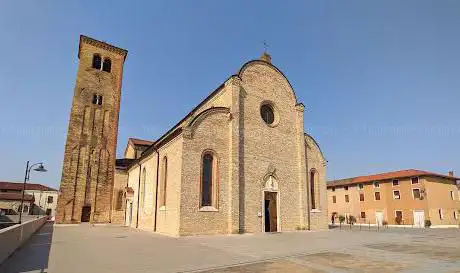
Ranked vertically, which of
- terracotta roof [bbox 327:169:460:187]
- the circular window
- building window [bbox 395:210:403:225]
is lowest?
building window [bbox 395:210:403:225]

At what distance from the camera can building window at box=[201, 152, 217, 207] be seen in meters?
19.7

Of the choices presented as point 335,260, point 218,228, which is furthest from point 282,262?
point 218,228

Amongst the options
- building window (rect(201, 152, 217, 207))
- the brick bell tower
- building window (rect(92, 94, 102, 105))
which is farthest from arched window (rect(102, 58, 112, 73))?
building window (rect(201, 152, 217, 207))

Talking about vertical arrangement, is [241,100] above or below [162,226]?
above

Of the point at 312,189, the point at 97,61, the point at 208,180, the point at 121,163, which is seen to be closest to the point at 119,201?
the point at 121,163

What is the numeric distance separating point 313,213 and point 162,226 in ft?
42.3

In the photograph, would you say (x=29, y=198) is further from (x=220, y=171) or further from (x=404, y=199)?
(x=404, y=199)

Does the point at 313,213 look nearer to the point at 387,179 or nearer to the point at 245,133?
the point at 245,133

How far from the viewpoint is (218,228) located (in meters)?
19.3

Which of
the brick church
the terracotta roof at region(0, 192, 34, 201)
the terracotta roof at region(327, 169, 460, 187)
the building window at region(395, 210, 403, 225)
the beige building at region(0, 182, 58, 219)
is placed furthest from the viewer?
the terracotta roof at region(0, 192, 34, 201)

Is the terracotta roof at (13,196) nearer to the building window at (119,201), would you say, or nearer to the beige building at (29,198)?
the beige building at (29,198)

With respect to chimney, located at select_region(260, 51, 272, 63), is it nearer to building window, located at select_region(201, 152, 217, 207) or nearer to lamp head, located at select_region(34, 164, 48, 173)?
building window, located at select_region(201, 152, 217, 207)

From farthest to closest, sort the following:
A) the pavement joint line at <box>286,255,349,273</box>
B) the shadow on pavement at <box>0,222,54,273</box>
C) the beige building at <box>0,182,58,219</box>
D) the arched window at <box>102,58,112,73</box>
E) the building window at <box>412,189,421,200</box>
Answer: the beige building at <box>0,182,58,219</box> < the building window at <box>412,189,421,200</box> < the arched window at <box>102,58,112,73</box> < the shadow on pavement at <box>0,222,54,273</box> < the pavement joint line at <box>286,255,349,273</box>

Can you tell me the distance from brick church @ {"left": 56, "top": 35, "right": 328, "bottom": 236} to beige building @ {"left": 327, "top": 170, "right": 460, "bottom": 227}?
22.5 m
